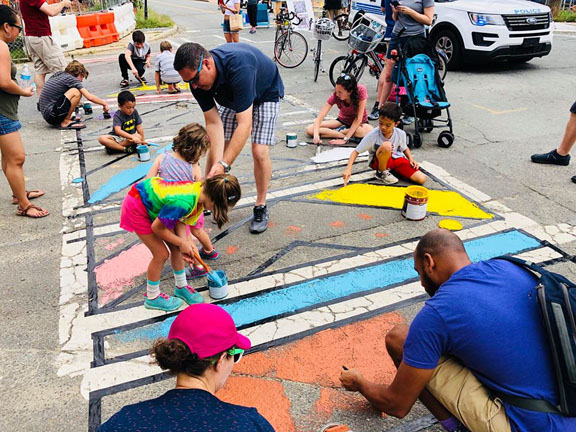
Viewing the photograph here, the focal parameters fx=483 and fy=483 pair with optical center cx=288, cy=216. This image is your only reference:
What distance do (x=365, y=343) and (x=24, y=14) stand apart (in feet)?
24.4

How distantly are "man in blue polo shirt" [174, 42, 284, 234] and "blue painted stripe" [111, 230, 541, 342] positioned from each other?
3.22 ft

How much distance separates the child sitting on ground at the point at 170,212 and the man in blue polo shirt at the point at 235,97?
49 centimetres

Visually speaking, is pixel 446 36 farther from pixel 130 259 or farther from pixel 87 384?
pixel 87 384

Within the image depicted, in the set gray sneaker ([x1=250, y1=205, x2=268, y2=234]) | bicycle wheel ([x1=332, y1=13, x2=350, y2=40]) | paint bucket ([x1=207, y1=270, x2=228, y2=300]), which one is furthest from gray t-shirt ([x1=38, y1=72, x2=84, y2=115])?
bicycle wheel ([x1=332, y1=13, x2=350, y2=40])

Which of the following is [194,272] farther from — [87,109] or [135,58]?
[135,58]

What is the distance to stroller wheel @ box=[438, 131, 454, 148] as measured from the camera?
20.9 feet

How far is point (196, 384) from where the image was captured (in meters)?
1.79

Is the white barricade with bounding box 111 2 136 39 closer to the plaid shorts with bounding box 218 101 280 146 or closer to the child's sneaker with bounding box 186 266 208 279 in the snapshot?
the plaid shorts with bounding box 218 101 280 146

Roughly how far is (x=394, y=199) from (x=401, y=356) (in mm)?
2858

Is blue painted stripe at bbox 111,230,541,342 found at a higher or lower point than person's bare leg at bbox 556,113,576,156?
lower

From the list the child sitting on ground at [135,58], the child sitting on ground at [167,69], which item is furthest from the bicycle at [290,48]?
the child sitting on ground at [135,58]

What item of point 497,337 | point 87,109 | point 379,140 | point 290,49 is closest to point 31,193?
point 87,109

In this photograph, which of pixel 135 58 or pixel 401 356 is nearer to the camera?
pixel 401 356

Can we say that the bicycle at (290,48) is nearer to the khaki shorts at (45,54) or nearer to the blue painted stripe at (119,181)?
the khaki shorts at (45,54)
